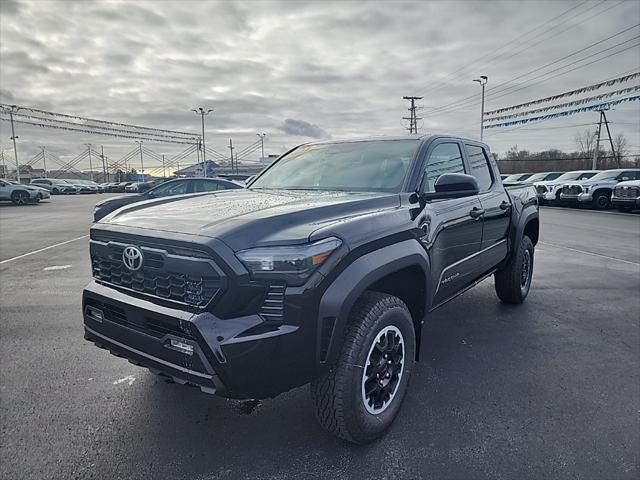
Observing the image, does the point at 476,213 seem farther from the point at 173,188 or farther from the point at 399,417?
the point at 173,188

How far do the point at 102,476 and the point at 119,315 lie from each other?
0.84 metres

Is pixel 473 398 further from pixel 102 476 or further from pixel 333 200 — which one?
pixel 102 476

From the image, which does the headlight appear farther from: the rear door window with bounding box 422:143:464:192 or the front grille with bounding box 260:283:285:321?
the rear door window with bounding box 422:143:464:192

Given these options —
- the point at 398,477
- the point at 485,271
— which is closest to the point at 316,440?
the point at 398,477

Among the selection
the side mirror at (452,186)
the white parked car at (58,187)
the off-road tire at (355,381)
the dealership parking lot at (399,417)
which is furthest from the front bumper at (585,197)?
the white parked car at (58,187)

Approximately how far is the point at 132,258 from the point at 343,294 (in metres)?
1.20

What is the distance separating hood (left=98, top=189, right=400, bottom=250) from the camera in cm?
219

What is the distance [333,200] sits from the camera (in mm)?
2828

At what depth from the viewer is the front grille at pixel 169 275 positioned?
83.6 inches

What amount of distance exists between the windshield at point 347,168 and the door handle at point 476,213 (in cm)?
83

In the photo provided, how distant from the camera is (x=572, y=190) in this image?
20484 mm

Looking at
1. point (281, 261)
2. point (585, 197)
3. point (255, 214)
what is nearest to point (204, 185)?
point (255, 214)

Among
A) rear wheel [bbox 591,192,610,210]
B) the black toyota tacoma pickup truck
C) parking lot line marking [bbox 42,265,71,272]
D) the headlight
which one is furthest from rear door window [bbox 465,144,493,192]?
rear wheel [bbox 591,192,610,210]

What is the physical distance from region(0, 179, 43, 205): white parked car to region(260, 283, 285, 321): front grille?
97.6 ft
